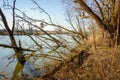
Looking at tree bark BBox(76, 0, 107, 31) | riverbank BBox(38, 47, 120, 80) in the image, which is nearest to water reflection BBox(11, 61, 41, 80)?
riverbank BBox(38, 47, 120, 80)

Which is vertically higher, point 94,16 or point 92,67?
point 94,16

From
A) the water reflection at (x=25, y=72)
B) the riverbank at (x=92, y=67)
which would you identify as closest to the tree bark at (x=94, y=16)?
the riverbank at (x=92, y=67)

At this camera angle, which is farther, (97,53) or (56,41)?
(56,41)

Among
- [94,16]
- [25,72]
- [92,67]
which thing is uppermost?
[94,16]

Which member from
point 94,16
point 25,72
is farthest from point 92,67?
point 25,72

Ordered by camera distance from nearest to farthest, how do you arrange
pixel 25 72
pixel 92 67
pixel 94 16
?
1. pixel 92 67
2. pixel 94 16
3. pixel 25 72

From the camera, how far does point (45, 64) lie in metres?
10.2

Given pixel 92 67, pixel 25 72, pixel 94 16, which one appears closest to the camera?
pixel 92 67

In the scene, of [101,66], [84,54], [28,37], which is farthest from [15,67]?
[101,66]

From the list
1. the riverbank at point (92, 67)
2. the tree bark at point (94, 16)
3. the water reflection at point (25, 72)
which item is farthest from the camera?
the water reflection at point (25, 72)

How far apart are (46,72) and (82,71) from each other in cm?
195

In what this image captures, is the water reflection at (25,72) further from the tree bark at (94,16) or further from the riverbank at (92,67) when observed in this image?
the tree bark at (94,16)

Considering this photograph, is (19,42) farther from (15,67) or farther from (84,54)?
(84,54)

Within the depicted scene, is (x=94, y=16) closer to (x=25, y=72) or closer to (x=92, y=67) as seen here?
(x=92, y=67)
